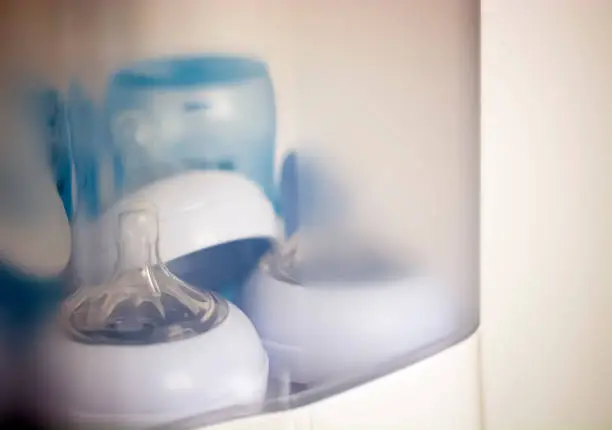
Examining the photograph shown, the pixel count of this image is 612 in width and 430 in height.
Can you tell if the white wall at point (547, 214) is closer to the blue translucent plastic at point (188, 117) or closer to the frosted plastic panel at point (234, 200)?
the frosted plastic panel at point (234, 200)

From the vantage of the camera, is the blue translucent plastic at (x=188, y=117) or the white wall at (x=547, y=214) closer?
A: the blue translucent plastic at (x=188, y=117)

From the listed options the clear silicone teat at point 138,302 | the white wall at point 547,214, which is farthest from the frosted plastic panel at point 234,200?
the white wall at point 547,214

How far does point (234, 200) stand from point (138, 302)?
0.16 metres

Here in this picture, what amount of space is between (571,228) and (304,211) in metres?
0.47

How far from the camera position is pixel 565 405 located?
1064 mm

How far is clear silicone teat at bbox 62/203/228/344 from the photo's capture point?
0.76 metres

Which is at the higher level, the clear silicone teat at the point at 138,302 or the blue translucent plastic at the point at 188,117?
the blue translucent plastic at the point at 188,117

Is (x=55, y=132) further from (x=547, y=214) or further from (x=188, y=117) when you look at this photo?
(x=547, y=214)

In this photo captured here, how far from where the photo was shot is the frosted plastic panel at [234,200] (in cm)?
75

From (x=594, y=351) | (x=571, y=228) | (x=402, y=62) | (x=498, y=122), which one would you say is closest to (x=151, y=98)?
(x=402, y=62)

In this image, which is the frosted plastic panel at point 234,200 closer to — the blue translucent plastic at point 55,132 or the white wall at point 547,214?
the blue translucent plastic at point 55,132

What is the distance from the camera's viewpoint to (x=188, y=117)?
77cm

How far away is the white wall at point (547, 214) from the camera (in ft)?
3.30

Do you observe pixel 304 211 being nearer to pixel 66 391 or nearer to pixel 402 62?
pixel 402 62
